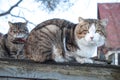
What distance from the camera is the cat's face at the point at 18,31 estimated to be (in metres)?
4.44

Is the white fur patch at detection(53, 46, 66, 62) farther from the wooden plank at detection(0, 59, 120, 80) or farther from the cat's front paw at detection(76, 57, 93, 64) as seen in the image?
the wooden plank at detection(0, 59, 120, 80)

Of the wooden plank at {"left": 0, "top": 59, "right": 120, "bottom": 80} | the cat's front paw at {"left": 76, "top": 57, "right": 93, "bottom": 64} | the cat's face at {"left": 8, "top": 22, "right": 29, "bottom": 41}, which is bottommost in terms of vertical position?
the wooden plank at {"left": 0, "top": 59, "right": 120, "bottom": 80}

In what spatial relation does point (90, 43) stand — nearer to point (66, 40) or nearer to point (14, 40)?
point (66, 40)

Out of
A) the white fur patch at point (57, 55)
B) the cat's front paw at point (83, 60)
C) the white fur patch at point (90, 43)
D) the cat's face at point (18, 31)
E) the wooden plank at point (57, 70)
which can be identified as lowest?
the wooden plank at point (57, 70)

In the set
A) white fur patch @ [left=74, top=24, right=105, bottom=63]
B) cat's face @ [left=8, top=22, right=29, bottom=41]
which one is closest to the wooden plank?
white fur patch @ [left=74, top=24, right=105, bottom=63]

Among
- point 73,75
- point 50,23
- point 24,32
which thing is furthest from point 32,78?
point 24,32

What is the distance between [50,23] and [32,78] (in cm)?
116

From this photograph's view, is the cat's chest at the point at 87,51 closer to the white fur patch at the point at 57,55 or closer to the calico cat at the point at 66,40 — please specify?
the calico cat at the point at 66,40

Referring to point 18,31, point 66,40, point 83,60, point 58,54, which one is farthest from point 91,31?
point 18,31

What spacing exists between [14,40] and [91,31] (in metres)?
1.39

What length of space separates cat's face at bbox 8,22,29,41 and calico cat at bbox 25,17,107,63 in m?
1.09

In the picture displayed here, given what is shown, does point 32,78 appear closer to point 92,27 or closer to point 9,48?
point 92,27

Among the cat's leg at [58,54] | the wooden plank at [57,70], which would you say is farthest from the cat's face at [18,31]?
the wooden plank at [57,70]

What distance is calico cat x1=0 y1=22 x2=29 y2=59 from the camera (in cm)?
399
